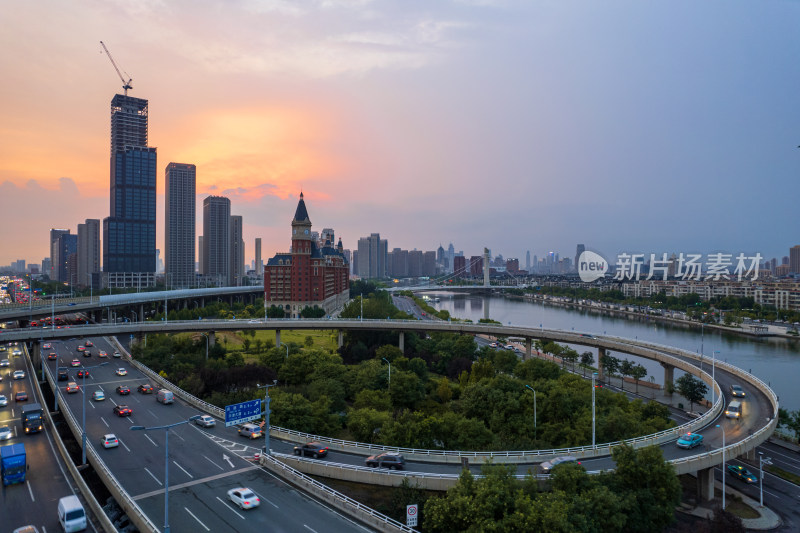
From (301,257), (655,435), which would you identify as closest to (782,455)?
(655,435)

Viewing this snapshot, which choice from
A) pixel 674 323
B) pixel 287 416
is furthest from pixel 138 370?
pixel 674 323

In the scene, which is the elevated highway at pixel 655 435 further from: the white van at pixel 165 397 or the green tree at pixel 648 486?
the green tree at pixel 648 486

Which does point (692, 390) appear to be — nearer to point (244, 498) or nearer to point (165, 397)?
point (244, 498)

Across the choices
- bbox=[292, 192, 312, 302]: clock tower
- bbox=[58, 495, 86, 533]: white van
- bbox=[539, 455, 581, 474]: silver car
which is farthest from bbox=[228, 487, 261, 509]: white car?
bbox=[292, 192, 312, 302]: clock tower

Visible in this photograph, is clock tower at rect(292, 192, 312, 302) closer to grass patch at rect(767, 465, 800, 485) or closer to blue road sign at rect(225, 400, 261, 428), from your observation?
blue road sign at rect(225, 400, 261, 428)

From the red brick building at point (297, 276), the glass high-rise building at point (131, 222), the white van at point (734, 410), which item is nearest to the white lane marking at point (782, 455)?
the white van at point (734, 410)
